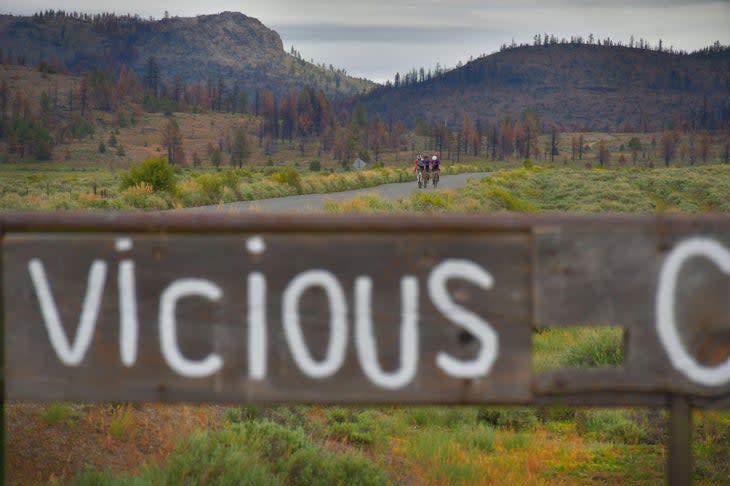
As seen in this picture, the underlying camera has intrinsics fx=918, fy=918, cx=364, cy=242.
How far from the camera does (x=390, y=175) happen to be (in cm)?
6762

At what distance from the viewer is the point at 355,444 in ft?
23.6

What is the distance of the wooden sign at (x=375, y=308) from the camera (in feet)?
9.28

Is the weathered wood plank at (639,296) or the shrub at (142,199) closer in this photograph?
the weathered wood plank at (639,296)

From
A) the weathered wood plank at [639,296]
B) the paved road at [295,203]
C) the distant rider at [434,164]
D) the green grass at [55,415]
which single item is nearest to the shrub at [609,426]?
the green grass at [55,415]

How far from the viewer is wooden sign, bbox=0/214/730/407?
283 cm

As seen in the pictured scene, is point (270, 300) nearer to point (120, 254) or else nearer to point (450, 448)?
point (120, 254)

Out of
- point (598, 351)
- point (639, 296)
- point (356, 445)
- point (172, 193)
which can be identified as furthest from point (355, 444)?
point (172, 193)

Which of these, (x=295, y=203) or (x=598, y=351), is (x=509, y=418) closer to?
Answer: (x=598, y=351)

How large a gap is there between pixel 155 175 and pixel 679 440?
99.3 ft

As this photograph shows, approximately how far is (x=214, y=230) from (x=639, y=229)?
1.32 metres

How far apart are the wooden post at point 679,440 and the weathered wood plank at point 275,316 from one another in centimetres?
48

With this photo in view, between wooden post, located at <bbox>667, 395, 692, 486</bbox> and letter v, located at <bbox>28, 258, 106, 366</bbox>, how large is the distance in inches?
71.6

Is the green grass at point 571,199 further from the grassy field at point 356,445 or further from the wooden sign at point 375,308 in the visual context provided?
the wooden sign at point 375,308

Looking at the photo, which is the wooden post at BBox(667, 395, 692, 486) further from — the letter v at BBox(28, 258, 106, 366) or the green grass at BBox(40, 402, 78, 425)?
the green grass at BBox(40, 402, 78, 425)
